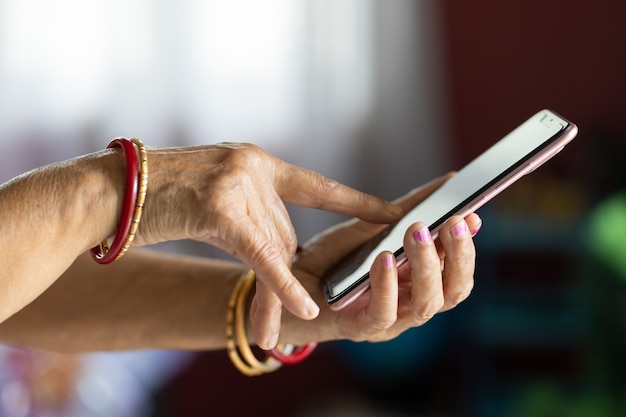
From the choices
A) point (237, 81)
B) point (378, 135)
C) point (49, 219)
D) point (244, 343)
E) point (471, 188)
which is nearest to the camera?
point (49, 219)

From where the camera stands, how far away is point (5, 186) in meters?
0.85

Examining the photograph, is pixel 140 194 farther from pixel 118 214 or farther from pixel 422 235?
pixel 422 235

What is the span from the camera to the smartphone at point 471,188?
35.6 inches

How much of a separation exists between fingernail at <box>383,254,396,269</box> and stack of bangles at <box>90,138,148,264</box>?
9.9 inches

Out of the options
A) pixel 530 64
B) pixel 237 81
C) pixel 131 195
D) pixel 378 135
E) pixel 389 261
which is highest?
pixel 131 195

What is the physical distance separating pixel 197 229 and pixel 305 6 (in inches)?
89.6

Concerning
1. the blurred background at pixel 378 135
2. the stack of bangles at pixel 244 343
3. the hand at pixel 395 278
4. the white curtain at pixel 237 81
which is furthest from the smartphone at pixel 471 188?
the white curtain at pixel 237 81

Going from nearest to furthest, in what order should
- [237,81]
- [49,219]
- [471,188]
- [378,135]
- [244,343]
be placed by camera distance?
[49,219] < [471,188] < [244,343] < [237,81] < [378,135]

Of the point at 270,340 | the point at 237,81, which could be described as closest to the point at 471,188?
the point at 270,340

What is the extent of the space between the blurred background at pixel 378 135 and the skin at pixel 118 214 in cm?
161

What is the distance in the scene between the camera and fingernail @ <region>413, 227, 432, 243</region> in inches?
34.7

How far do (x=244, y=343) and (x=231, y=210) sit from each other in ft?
1.08

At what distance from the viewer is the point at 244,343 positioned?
3.71 ft

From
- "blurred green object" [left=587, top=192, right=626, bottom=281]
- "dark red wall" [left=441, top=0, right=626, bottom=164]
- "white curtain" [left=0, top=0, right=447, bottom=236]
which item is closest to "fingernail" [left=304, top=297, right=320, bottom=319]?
"blurred green object" [left=587, top=192, right=626, bottom=281]
